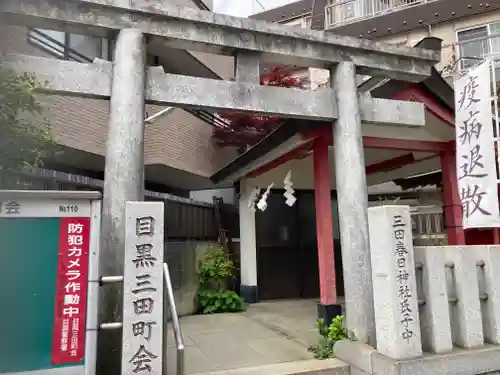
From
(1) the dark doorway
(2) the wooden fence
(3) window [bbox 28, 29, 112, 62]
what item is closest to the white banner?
(1) the dark doorway

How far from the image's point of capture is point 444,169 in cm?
906

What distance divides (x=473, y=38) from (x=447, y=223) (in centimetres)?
934

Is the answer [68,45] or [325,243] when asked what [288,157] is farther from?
[68,45]

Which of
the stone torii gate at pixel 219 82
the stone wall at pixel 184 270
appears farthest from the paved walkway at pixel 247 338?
the stone torii gate at pixel 219 82

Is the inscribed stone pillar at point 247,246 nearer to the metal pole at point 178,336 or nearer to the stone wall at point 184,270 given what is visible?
the stone wall at point 184,270

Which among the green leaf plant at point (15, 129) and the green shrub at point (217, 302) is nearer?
the green leaf plant at point (15, 129)

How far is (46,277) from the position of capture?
3414mm

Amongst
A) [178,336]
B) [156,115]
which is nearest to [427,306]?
[178,336]

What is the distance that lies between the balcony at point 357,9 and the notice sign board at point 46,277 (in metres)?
15.8

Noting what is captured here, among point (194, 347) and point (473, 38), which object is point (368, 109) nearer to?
point (194, 347)

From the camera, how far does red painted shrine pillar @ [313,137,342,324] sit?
745cm

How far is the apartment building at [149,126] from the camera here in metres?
7.73

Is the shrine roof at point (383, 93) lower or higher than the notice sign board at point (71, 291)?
higher

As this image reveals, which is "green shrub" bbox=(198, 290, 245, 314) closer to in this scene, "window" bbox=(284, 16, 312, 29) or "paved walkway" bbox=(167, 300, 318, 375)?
"paved walkway" bbox=(167, 300, 318, 375)
